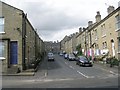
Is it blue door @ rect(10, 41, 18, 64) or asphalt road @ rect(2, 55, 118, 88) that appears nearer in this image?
asphalt road @ rect(2, 55, 118, 88)

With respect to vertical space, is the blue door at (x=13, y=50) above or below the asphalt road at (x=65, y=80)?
above

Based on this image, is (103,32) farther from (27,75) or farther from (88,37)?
(27,75)

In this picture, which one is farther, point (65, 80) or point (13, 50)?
point (13, 50)

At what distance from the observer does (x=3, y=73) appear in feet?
106

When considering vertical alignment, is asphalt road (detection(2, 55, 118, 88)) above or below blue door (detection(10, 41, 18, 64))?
below

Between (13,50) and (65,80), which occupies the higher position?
(13,50)

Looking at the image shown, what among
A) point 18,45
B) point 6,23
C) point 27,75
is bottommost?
point 27,75

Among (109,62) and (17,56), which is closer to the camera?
(17,56)

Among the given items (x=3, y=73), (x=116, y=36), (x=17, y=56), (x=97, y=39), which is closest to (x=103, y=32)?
(x=97, y=39)

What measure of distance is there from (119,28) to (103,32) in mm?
10456

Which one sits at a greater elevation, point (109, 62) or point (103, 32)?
point (103, 32)

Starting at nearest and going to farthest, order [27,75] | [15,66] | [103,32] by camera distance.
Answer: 1. [27,75]
2. [15,66]
3. [103,32]

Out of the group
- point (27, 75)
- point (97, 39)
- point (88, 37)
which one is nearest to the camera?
point (27, 75)

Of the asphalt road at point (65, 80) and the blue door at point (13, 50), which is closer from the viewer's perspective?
the asphalt road at point (65, 80)
